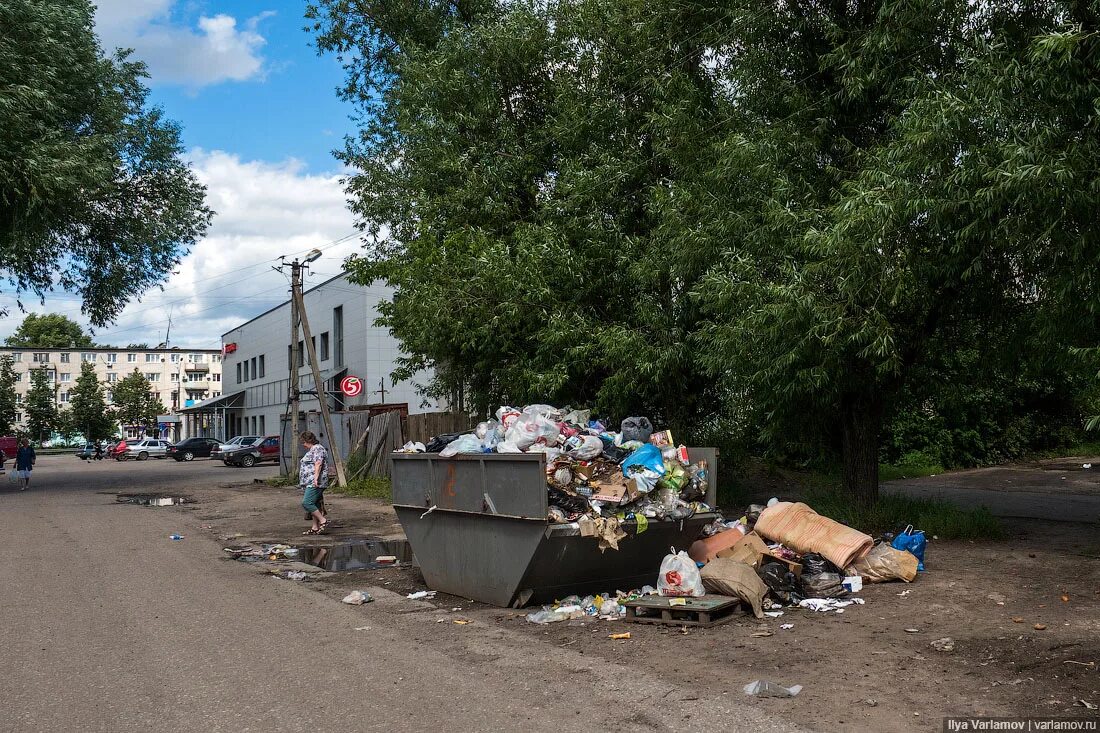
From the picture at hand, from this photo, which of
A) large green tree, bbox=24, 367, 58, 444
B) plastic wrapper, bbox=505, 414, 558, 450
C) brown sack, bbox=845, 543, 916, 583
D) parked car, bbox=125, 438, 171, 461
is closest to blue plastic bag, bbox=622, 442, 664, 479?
plastic wrapper, bbox=505, 414, 558, 450

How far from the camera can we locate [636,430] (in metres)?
8.66

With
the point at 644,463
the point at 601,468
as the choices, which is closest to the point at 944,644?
the point at 644,463

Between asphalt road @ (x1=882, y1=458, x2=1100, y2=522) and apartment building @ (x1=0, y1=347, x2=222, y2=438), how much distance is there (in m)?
102

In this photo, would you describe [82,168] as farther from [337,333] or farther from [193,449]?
[193,449]


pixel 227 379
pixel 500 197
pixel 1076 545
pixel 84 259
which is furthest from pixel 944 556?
pixel 227 379

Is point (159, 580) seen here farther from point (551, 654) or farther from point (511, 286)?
point (511, 286)

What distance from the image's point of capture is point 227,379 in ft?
214

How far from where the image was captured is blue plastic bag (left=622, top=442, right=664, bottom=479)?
312 inches

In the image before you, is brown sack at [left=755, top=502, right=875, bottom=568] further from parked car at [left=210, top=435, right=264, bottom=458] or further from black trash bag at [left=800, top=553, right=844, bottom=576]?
parked car at [left=210, top=435, right=264, bottom=458]

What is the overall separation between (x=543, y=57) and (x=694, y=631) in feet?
42.1

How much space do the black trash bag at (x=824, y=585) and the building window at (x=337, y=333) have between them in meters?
36.6

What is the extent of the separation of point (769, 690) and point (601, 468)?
3.02m

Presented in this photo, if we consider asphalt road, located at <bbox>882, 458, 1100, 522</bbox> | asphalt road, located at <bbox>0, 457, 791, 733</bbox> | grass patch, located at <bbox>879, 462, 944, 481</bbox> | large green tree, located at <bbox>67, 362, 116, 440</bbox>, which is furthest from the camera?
large green tree, located at <bbox>67, 362, 116, 440</bbox>

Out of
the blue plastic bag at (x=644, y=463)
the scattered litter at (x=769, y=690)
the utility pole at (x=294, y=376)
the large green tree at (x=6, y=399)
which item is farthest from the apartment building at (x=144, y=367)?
the scattered litter at (x=769, y=690)
